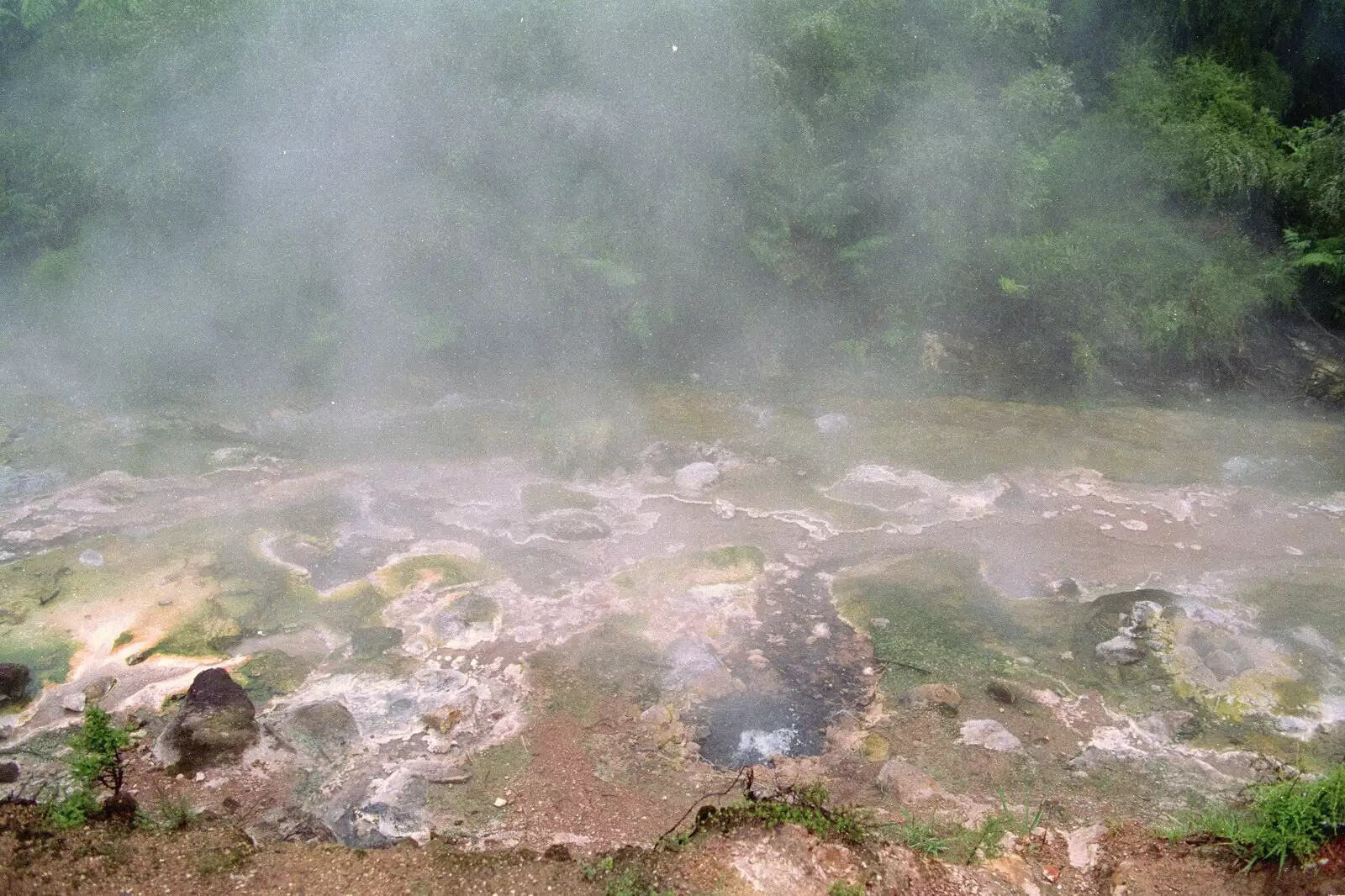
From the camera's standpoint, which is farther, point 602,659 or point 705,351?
point 705,351

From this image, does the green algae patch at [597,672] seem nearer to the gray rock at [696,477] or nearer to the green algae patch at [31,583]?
the gray rock at [696,477]

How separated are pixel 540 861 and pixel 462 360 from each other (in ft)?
21.2

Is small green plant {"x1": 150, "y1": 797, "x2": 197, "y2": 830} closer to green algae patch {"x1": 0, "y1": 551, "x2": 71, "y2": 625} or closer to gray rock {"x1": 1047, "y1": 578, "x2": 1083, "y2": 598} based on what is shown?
green algae patch {"x1": 0, "y1": 551, "x2": 71, "y2": 625}

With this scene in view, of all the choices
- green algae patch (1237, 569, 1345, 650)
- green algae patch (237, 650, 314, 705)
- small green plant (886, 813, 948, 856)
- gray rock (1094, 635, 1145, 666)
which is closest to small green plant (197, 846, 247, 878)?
green algae patch (237, 650, 314, 705)

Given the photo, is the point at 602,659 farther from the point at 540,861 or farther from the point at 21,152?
the point at 21,152

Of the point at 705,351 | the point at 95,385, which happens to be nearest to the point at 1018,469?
the point at 705,351

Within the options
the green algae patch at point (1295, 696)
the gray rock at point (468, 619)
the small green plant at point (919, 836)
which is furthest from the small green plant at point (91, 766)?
the green algae patch at point (1295, 696)

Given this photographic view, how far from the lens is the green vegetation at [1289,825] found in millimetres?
3303

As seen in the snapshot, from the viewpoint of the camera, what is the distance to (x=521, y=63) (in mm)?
8875

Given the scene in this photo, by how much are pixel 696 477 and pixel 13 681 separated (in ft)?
15.2

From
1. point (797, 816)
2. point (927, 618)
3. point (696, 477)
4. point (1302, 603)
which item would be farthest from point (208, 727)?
point (1302, 603)

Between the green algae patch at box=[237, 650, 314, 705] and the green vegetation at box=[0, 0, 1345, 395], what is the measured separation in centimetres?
431

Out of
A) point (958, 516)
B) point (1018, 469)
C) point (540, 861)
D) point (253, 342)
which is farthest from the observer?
point (253, 342)

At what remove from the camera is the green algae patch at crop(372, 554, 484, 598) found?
5840mm
